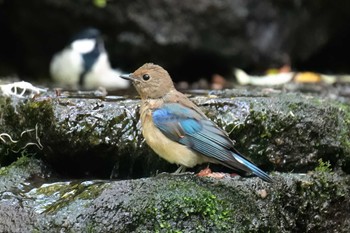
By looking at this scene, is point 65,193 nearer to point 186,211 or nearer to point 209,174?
point 186,211

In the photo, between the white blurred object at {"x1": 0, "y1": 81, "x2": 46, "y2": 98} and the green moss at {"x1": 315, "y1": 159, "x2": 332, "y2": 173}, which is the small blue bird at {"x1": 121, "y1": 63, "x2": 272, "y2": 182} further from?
the white blurred object at {"x1": 0, "y1": 81, "x2": 46, "y2": 98}

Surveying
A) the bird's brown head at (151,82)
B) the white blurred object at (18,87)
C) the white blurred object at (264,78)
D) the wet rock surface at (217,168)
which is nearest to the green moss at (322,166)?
the wet rock surface at (217,168)

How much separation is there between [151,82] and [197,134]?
0.59m

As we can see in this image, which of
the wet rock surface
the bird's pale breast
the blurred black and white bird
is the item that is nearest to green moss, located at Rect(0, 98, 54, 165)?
the wet rock surface

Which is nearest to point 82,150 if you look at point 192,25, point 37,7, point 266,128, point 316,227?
point 266,128

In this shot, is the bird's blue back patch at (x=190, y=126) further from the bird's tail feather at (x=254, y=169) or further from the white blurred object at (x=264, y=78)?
the white blurred object at (x=264, y=78)

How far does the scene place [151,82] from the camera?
5.11 meters

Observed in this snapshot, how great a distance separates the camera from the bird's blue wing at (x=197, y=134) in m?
4.68

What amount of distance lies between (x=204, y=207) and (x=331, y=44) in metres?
7.25

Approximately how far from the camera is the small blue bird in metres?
4.70

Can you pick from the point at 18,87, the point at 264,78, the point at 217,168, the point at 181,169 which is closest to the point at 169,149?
the point at 181,169

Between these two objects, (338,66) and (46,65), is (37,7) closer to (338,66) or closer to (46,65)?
(46,65)

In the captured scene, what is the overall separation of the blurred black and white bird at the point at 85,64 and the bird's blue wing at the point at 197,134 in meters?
5.00

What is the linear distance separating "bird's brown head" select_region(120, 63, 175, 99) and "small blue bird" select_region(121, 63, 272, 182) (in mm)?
98
